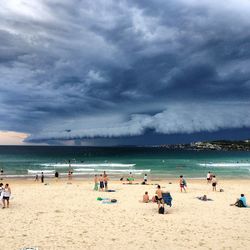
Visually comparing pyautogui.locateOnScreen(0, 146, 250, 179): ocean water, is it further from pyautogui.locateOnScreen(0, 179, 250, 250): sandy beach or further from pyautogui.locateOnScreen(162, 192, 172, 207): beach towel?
pyautogui.locateOnScreen(162, 192, 172, 207): beach towel

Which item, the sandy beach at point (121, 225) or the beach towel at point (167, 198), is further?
the beach towel at point (167, 198)

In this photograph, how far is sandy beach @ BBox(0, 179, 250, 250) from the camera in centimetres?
1279

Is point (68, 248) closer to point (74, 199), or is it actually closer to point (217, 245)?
point (217, 245)

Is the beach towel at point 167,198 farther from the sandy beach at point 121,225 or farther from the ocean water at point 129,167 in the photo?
the ocean water at point 129,167

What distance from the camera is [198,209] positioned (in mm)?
20234

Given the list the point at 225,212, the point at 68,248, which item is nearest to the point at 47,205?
the point at 68,248

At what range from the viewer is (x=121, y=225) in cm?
1574

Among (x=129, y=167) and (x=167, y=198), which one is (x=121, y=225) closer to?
(x=167, y=198)

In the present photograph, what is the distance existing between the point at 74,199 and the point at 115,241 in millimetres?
11368

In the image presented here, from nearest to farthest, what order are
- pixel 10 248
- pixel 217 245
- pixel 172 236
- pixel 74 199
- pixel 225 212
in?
pixel 10 248 → pixel 217 245 → pixel 172 236 → pixel 225 212 → pixel 74 199

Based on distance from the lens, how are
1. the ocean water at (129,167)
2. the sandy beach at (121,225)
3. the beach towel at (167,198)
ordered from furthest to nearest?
the ocean water at (129,167) → the beach towel at (167,198) → the sandy beach at (121,225)

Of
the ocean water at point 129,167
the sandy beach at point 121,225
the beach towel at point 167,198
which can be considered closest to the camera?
the sandy beach at point 121,225

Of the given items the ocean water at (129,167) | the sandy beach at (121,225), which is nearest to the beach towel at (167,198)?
the sandy beach at (121,225)

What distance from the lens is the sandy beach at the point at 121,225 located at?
12789 millimetres
